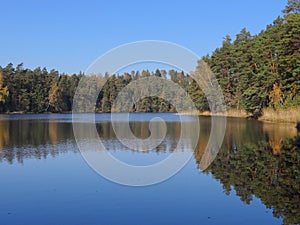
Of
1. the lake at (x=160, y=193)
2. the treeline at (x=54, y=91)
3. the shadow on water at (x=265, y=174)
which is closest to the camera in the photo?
the lake at (x=160, y=193)

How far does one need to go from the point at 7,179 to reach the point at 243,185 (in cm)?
762

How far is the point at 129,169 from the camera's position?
1512 cm

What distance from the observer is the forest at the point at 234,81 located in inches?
A: 1454

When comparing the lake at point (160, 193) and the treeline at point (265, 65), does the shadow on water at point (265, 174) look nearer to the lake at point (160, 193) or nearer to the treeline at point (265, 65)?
the lake at point (160, 193)

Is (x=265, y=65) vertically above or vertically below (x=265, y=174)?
above

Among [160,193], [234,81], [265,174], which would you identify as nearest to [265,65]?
[234,81]

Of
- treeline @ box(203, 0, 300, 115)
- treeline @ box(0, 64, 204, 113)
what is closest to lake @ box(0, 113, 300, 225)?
treeline @ box(203, 0, 300, 115)

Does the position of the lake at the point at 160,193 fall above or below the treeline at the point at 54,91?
below

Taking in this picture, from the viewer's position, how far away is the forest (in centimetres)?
3694

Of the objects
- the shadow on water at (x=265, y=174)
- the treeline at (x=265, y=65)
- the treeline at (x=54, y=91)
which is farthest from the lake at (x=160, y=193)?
the treeline at (x=54, y=91)

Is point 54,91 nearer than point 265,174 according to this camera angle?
No

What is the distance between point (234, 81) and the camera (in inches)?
Answer: 2559

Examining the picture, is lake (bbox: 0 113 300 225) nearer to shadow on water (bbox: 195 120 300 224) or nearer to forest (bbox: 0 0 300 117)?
shadow on water (bbox: 195 120 300 224)

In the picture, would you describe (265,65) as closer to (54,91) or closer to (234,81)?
(234,81)
